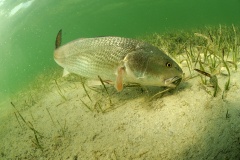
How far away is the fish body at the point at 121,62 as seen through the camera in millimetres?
3012

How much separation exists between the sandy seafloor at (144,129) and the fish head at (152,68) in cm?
34

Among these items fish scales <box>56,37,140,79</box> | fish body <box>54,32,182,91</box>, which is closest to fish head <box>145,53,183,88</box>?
fish body <box>54,32,182,91</box>

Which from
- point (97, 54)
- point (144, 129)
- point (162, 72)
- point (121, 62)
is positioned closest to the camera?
point (144, 129)

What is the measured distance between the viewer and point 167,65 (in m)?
3.00

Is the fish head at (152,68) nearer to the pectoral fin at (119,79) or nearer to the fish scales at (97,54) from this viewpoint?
the pectoral fin at (119,79)

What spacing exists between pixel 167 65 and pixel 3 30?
3577cm

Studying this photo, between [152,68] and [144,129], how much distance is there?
0.83 meters

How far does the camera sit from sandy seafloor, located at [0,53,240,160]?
7.79 ft

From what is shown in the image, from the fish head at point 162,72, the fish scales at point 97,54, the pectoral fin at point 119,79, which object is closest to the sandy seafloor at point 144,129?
the fish head at point 162,72

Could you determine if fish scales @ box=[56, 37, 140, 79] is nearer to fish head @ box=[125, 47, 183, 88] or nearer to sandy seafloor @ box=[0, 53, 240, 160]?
fish head @ box=[125, 47, 183, 88]

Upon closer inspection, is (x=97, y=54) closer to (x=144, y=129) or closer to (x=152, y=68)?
(x=152, y=68)

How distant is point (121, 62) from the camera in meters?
3.26

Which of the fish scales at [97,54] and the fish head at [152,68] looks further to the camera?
the fish scales at [97,54]

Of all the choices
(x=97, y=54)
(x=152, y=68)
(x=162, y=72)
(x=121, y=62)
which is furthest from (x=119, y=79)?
(x=97, y=54)
